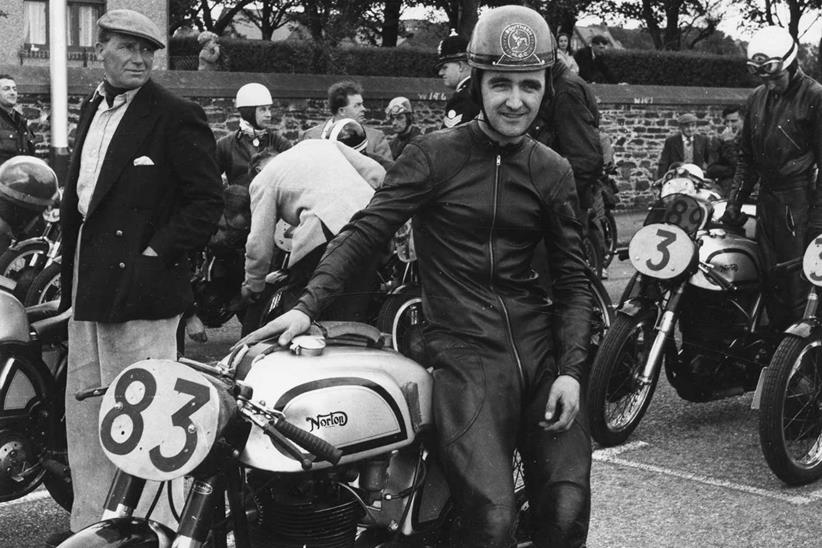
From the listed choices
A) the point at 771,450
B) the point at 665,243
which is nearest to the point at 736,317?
the point at 665,243

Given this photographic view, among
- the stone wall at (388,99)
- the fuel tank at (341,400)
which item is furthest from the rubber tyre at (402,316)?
the stone wall at (388,99)

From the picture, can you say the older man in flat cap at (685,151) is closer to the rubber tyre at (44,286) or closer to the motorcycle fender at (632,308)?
the rubber tyre at (44,286)

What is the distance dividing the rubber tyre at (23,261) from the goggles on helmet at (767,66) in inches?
195

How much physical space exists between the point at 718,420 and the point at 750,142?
156 cm

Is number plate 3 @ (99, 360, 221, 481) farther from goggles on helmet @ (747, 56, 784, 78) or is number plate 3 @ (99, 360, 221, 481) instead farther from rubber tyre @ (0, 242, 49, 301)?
rubber tyre @ (0, 242, 49, 301)

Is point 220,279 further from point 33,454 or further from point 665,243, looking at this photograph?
point 33,454

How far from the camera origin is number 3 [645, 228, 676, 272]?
A: 626cm

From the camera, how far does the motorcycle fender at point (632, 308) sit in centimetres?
614

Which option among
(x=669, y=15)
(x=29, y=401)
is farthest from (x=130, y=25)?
(x=669, y=15)

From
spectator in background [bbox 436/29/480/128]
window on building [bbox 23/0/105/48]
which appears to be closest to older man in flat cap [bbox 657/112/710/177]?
spectator in background [bbox 436/29/480/128]

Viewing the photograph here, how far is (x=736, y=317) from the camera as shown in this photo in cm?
652

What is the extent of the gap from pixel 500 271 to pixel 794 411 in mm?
2872

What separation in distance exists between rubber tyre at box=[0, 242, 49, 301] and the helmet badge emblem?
6.05 m

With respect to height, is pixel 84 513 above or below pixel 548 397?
below
